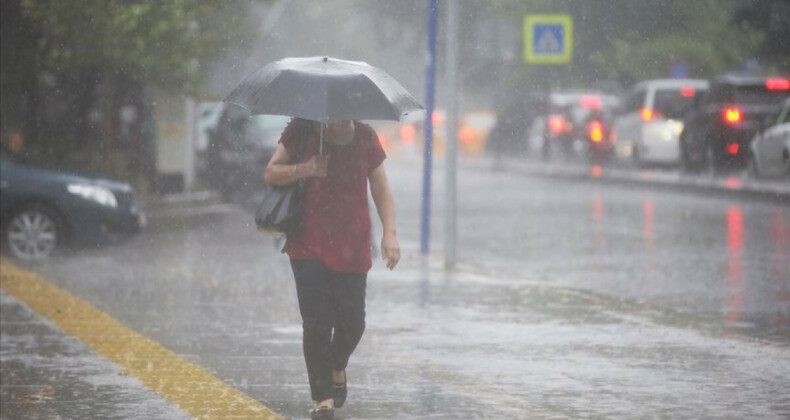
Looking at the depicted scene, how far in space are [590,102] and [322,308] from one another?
38616mm

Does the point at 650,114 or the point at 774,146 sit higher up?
the point at 650,114

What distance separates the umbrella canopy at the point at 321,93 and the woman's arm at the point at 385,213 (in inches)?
12.9

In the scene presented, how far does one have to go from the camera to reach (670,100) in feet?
117

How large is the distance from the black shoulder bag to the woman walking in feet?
0.11

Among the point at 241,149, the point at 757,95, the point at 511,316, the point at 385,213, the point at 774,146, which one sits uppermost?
the point at 757,95

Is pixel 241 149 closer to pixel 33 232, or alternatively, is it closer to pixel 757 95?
pixel 757 95

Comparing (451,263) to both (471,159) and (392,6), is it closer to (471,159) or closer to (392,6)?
(392,6)

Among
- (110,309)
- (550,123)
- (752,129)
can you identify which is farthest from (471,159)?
(110,309)

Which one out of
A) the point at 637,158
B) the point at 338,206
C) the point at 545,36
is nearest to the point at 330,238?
the point at 338,206

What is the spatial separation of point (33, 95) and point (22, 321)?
48.7ft

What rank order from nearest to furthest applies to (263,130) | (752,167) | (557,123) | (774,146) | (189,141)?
(774,146), (263,130), (752,167), (189,141), (557,123)

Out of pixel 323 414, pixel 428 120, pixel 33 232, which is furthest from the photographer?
pixel 428 120

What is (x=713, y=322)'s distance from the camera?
39.1 ft

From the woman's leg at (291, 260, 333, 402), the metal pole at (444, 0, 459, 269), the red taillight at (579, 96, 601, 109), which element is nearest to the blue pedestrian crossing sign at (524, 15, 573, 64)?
the metal pole at (444, 0, 459, 269)
